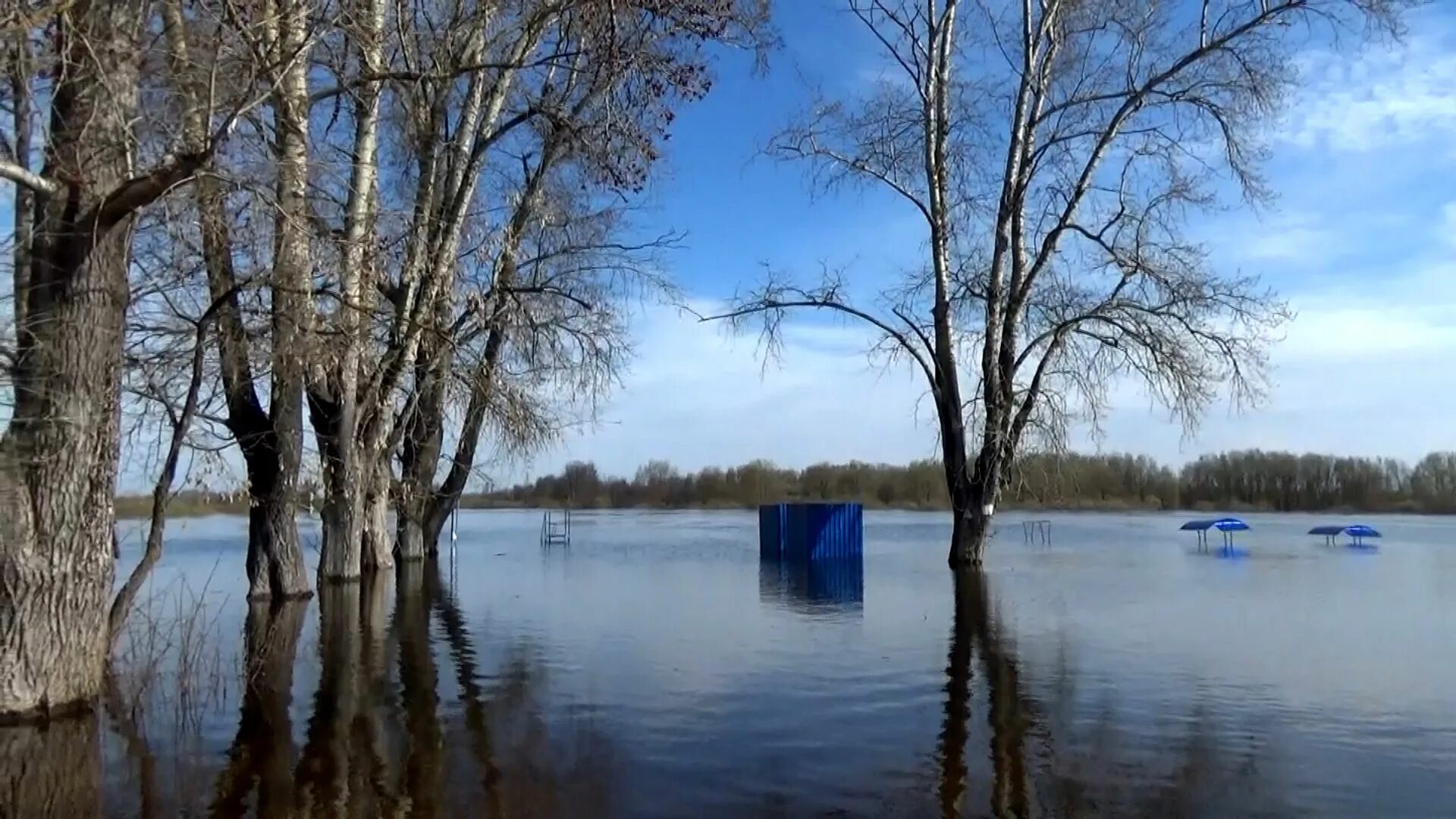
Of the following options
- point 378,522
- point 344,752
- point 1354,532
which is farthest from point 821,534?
point 344,752

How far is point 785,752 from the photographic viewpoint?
7.89 metres

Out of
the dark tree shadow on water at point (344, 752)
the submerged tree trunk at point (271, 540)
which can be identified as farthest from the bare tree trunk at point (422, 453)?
the dark tree shadow on water at point (344, 752)

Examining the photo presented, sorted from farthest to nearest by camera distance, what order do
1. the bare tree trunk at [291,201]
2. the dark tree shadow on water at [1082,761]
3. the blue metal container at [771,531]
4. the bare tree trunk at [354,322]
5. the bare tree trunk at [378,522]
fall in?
the blue metal container at [771,531] → the bare tree trunk at [378,522] → the bare tree trunk at [354,322] → the bare tree trunk at [291,201] → the dark tree shadow on water at [1082,761]

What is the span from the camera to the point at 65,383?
823 centimetres

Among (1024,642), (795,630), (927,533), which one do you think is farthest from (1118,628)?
(927,533)

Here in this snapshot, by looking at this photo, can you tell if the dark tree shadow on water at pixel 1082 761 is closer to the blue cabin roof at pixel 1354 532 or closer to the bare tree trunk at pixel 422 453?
the bare tree trunk at pixel 422 453

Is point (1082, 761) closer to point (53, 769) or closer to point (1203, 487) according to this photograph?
point (53, 769)

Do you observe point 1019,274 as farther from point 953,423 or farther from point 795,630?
point 795,630

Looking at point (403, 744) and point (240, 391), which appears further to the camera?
point (240, 391)

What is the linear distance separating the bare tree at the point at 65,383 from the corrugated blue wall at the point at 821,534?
19.4 meters

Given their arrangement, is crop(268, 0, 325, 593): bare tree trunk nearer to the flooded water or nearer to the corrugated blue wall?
the flooded water

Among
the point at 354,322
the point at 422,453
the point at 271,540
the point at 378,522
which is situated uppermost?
the point at 354,322

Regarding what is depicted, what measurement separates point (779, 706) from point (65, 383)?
18.7ft

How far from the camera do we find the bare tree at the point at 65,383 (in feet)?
26.0
